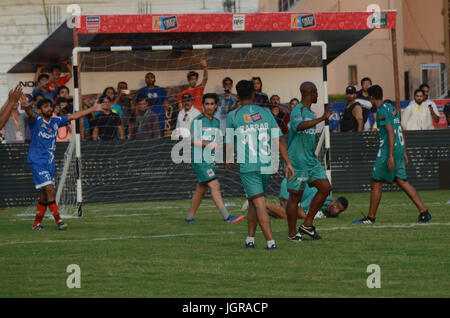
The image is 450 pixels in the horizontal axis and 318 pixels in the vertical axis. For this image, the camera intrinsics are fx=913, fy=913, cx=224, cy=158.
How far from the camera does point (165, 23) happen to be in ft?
66.0

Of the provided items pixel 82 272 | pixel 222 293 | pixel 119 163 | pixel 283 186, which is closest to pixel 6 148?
pixel 119 163

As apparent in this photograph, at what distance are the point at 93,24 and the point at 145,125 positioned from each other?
8.57ft

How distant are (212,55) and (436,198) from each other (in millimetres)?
6702

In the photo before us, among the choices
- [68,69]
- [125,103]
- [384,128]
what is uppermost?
[68,69]

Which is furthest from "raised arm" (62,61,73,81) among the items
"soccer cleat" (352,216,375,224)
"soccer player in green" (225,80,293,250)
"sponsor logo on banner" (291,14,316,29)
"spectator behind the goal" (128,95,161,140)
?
"soccer player in green" (225,80,293,250)

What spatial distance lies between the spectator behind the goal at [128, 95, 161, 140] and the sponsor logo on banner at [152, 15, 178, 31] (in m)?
1.63

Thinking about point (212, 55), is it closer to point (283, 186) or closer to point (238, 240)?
point (283, 186)

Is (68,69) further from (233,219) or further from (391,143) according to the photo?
(391,143)

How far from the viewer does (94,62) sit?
22.3 m

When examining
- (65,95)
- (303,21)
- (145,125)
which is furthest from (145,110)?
(303,21)

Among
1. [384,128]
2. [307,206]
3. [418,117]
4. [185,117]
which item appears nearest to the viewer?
[384,128]

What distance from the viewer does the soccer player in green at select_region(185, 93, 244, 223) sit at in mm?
14938

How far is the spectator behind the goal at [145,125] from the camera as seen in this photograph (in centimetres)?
2072

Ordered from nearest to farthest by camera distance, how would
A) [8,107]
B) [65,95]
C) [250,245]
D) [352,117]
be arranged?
[8,107] → [250,245] → [65,95] → [352,117]
